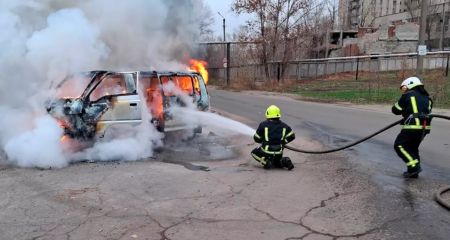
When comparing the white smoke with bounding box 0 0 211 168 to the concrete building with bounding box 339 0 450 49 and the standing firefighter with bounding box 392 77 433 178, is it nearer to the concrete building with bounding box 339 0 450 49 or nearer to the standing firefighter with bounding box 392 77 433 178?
the standing firefighter with bounding box 392 77 433 178

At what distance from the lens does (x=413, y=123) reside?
22.2 feet

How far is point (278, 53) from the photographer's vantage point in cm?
3588

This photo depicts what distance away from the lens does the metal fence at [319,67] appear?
3616 centimetres

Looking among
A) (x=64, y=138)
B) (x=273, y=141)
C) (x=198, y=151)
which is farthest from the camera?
(x=198, y=151)

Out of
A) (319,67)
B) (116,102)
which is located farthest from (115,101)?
(319,67)

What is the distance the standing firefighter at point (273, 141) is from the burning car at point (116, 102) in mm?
2604

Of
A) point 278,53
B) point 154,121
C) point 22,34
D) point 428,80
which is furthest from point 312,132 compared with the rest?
point 278,53

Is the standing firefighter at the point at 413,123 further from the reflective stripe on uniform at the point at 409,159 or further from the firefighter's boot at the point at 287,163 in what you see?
the firefighter's boot at the point at 287,163

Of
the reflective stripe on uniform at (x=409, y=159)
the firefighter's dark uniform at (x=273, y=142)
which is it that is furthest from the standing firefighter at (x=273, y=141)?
the reflective stripe on uniform at (x=409, y=159)

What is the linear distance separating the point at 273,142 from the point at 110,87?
348 cm

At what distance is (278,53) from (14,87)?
2912 centimetres

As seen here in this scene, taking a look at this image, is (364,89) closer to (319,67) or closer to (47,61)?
(319,67)

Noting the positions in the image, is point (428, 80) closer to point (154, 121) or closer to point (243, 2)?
point (243, 2)

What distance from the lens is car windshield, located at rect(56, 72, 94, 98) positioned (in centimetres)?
856
